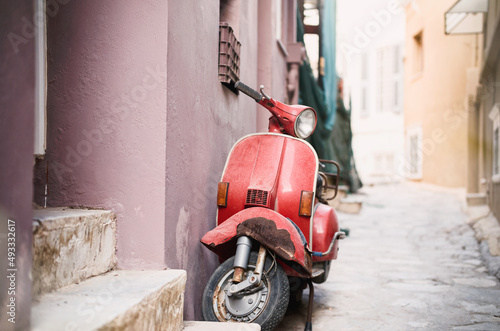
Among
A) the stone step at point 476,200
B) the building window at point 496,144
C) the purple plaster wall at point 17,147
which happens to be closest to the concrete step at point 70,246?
the purple plaster wall at point 17,147

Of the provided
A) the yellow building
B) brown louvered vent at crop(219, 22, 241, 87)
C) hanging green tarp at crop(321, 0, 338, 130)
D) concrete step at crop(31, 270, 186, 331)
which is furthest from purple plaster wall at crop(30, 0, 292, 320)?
the yellow building

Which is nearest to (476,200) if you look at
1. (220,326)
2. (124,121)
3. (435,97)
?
(435,97)

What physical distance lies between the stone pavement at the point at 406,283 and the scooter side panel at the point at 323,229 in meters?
0.53

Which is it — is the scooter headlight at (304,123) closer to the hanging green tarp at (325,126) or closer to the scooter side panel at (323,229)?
the scooter side panel at (323,229)

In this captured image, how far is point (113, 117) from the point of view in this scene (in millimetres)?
2387

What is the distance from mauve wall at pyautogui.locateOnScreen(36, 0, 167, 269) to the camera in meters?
2.33

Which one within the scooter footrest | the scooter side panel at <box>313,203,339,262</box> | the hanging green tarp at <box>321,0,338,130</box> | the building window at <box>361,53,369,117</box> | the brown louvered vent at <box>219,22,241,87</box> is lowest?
the scooter footrest

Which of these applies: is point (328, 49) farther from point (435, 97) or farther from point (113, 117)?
point (435, 97)

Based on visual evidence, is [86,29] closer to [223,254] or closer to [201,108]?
[201,108]

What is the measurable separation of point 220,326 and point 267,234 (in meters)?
0.52

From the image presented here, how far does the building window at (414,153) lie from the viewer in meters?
16.7

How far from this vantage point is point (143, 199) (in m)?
2.33

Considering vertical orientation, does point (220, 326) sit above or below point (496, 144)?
below

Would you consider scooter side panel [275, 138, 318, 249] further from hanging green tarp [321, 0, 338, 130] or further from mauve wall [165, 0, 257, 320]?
hanging green tarp [321, 0, 338, 130]
